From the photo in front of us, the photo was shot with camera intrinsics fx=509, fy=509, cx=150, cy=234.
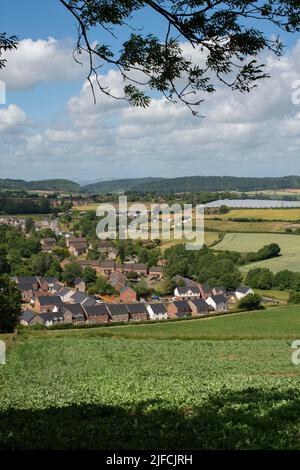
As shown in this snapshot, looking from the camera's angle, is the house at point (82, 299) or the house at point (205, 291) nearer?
the house at point (82, 299)

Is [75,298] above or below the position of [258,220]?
below

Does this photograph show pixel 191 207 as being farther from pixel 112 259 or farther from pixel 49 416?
pixel 49 416

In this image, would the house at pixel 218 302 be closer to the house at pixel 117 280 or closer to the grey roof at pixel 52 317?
the house at pixel 117 280

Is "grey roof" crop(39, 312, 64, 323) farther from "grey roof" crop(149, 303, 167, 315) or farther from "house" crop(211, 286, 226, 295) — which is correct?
"house" crop(211, 286, 226, 295)

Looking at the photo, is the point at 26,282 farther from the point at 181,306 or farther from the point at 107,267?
the point at 181,306

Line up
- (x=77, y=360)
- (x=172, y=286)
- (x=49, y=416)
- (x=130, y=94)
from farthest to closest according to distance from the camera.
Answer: (x=172, y=286) → (x=77, y=360) → (x=49, y=416) → (x=130, y=94)

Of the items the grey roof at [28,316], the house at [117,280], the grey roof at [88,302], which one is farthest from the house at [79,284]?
the grey roof at [28,316]
